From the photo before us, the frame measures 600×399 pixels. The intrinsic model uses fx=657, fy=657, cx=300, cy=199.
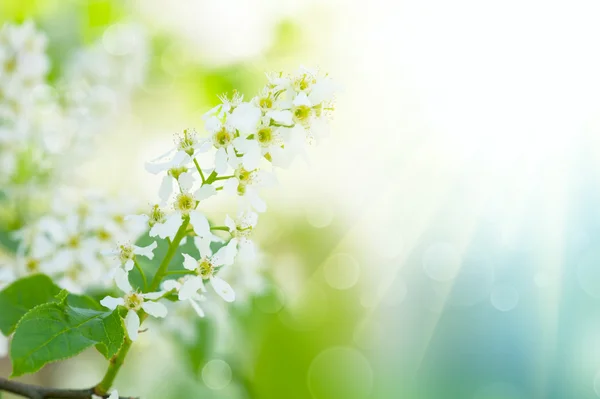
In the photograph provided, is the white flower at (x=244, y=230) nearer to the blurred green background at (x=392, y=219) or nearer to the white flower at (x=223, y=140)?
the white flower at (x=223, y=140)

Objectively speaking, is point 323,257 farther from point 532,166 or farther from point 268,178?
point 268,178

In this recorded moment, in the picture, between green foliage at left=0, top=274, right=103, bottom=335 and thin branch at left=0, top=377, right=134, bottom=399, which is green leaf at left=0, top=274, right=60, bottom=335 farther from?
thin branch at left=0, top=377, right=134, bottom=399

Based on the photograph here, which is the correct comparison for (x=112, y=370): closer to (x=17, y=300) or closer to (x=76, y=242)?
(x=17, y=300)

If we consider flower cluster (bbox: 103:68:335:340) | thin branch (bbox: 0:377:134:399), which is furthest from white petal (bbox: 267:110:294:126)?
thin branch (bbox: 0:377:134:399)

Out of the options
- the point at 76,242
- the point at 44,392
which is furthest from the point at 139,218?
the point at 76,242

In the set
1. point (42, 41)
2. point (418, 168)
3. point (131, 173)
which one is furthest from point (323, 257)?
point (42, 41)
